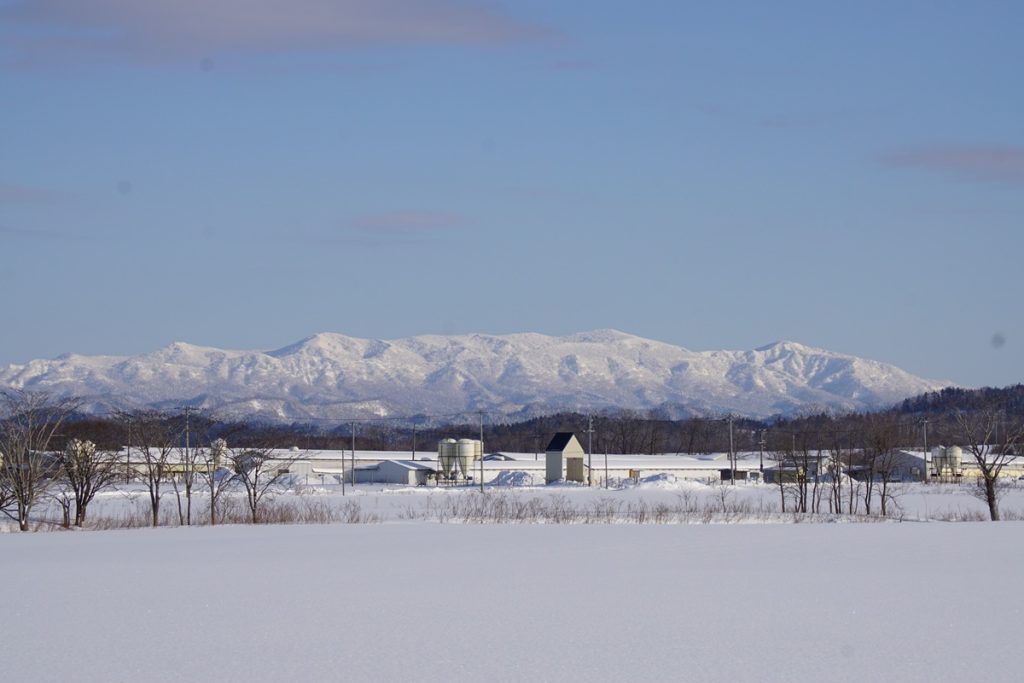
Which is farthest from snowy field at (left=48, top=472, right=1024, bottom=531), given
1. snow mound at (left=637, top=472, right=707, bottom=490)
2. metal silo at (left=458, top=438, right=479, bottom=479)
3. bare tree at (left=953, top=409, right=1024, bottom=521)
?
metal silo at (left=458, top=438, right=479, bottom=479)

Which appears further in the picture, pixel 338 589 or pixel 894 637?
pixel 338 589

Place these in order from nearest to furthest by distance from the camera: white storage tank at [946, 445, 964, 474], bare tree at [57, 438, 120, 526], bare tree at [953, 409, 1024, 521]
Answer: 1. bare tree at [57, 438, 120, 526]
2. bare tree at [953, 409, 1024, 521]
3. white storage tank at [946, 445, 964, 474]

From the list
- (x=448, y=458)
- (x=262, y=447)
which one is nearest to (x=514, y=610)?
(x=262, y=447)

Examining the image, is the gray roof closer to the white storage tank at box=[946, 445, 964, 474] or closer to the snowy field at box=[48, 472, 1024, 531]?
the snowy field at box=[48, 472, 1024, 531]

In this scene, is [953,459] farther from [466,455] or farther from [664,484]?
[466,455]

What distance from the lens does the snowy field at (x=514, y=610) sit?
39.4 feet

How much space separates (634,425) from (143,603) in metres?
160

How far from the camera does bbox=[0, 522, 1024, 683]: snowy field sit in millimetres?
12000

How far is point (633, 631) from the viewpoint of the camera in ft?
46.2

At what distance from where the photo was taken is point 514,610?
1573 cm

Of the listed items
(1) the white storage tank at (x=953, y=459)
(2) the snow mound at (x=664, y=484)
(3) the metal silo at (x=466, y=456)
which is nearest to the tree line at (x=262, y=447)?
(1) the white storage tank at (x=953, y=459)

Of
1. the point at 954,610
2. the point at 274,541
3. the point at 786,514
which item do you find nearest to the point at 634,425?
the point at 786,514

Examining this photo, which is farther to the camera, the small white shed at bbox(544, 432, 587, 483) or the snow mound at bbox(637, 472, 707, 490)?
the small white shed at bbox(544, 432, 587, 483)

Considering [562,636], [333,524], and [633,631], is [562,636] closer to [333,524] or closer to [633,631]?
[633,631]
